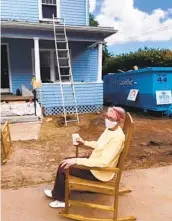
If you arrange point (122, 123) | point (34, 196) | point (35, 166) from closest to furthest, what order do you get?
point (122, 123)
point (34, 196)
point (35, 166)

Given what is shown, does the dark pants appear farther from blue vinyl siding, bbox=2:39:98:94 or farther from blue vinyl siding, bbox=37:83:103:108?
blue vinyl siding, bbox=2:39:98:94

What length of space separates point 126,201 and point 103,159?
87cm

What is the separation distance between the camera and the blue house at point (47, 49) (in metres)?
10.9

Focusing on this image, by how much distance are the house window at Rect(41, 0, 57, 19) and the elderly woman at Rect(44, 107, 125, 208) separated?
1089 centimetres

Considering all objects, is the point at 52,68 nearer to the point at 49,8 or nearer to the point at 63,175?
the point at 49,8

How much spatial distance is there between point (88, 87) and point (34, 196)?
8.11 m

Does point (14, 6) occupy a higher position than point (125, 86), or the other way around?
point (14, 6)

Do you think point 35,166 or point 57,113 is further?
point 57,113

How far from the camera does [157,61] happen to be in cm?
1545

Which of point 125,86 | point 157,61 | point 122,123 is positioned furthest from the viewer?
point 157,61

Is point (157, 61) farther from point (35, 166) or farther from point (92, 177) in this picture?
point (92, 177)

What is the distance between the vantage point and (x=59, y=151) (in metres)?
6.02

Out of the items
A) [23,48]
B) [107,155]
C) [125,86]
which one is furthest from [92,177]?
[23,48]

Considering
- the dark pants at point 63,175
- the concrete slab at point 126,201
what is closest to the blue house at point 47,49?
the concrete slab at point 126,201
